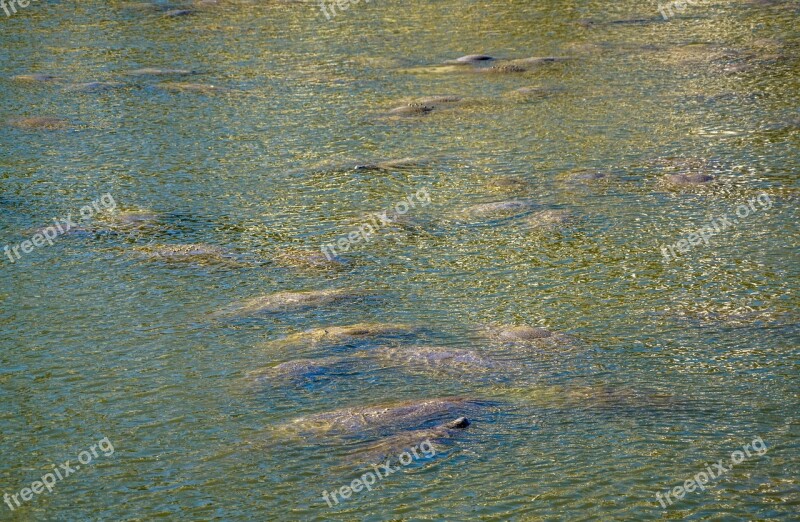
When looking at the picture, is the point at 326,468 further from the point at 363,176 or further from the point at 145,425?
the point at 363,176

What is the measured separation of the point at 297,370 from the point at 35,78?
14133 mm

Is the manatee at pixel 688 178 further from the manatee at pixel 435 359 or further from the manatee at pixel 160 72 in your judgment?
the manatee at pixel 160 72

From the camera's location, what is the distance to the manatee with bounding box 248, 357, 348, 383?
1055cm

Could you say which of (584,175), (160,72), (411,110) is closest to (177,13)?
(160,72)

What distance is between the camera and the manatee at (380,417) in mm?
9500

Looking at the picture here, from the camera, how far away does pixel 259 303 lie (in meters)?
12.3

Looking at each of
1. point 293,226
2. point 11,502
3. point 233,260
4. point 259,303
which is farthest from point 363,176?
point 11,502

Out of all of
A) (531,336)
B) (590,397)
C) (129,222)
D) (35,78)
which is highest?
(35,78)

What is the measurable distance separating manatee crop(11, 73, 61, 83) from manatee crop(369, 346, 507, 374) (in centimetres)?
1383

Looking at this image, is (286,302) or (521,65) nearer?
(286,302)

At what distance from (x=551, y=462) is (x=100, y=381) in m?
4.38

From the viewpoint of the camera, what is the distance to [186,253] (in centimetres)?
1387

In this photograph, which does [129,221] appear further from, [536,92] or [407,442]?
[536,92]

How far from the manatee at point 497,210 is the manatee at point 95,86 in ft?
31.4
